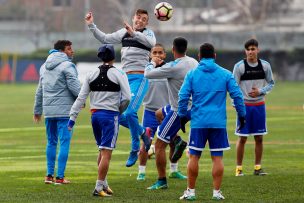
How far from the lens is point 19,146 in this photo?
989 inches

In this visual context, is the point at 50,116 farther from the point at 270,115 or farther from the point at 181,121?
the point at 270,115

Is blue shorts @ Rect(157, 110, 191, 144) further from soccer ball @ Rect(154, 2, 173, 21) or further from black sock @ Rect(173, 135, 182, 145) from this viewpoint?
soccer ball @ Rect(154, 2, 173, 21)

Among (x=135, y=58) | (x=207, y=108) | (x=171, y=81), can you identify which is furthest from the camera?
(x=135, y=58)

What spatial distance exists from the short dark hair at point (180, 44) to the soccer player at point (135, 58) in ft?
5.71

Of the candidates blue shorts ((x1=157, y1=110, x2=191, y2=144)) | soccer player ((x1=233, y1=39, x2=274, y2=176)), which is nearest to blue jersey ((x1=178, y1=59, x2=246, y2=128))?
blue shorts ((x1=157, y1=110, x2=191, y2=144))

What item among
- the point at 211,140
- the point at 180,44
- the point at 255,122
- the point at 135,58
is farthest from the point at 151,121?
the point at 211,140

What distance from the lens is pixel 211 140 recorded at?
49.2 ft

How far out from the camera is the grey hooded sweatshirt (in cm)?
1736

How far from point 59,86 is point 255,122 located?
3739mm

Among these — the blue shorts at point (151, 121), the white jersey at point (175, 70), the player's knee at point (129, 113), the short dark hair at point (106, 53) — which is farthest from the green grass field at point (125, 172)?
the short dark hair at point (106, 53)

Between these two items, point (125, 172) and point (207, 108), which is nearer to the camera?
point (207, 108)

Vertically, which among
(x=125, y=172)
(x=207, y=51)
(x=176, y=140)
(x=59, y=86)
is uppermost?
(x=207, y=51)

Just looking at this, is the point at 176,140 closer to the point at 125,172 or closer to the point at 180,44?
the point at 180,44

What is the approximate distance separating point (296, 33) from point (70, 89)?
7757 cm
